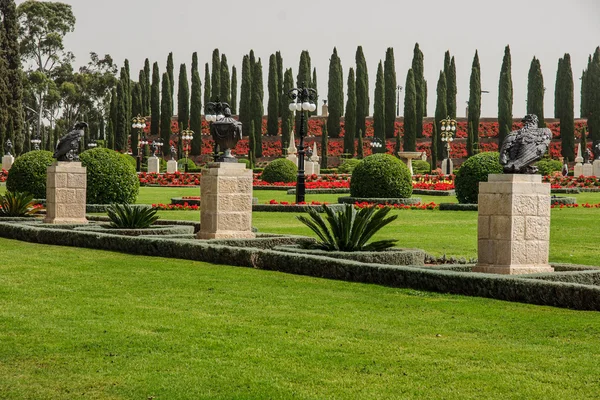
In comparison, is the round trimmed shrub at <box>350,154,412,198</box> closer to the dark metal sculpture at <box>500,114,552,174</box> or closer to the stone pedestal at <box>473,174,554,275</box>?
the dark metal sculpture at <box>500,114,552,174</box>

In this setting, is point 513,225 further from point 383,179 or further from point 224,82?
point 224,82

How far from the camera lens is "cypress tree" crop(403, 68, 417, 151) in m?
71.2

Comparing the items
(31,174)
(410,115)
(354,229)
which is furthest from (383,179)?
(410,115)

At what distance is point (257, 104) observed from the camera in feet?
253

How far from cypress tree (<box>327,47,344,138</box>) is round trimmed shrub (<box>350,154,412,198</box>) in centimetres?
4949

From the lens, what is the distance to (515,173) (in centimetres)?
1144

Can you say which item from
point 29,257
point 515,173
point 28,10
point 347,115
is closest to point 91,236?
point 29,257

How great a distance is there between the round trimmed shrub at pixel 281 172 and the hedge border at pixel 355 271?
76.3 feet

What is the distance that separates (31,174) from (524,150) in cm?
1693

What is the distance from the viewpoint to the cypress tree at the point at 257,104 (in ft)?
249

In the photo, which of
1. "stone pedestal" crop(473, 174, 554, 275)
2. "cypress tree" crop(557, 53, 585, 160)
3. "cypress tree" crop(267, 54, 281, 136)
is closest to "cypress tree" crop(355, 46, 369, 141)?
"cypress tree" crop(267, 54, 281, 136)

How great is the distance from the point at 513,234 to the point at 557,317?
208 cm

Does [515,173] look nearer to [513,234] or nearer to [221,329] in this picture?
[513,234]

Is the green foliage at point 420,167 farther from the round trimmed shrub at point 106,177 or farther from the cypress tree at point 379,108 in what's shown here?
the round trimmed shrub at point 106,177
